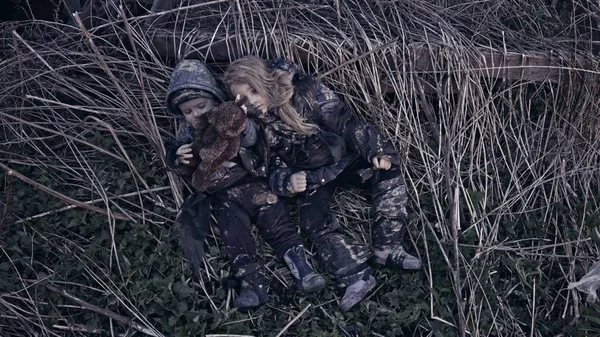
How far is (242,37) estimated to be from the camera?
475 cm

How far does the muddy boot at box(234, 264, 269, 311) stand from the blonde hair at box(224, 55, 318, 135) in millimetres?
763

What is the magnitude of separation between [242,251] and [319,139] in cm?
71

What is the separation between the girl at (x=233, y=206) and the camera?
4.14 m

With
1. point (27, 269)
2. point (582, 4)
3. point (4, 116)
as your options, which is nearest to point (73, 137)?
point (4, 116)

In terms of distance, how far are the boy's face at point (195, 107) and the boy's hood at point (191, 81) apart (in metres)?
0.05

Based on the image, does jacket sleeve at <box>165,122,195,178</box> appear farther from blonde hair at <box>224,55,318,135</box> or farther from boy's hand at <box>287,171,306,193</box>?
boy's hand at <box>287,171,306,193</box>

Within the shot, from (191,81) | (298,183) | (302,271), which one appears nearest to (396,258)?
(302,271)

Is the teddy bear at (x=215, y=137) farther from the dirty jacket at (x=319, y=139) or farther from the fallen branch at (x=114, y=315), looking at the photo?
the fallen branch at (x=114, y=315)

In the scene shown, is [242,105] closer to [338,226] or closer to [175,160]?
[175,160]

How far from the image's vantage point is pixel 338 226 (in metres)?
4.37

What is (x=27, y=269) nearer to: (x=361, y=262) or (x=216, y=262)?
(x=216, y=262)

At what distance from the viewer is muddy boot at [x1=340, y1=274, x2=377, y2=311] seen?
161 inches

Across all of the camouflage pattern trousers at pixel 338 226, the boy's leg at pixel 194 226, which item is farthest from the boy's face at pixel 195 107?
the camouflage pattern trousers at pixel 338 226

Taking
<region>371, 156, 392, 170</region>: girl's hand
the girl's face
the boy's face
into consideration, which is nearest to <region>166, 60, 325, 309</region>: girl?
the boy's face
